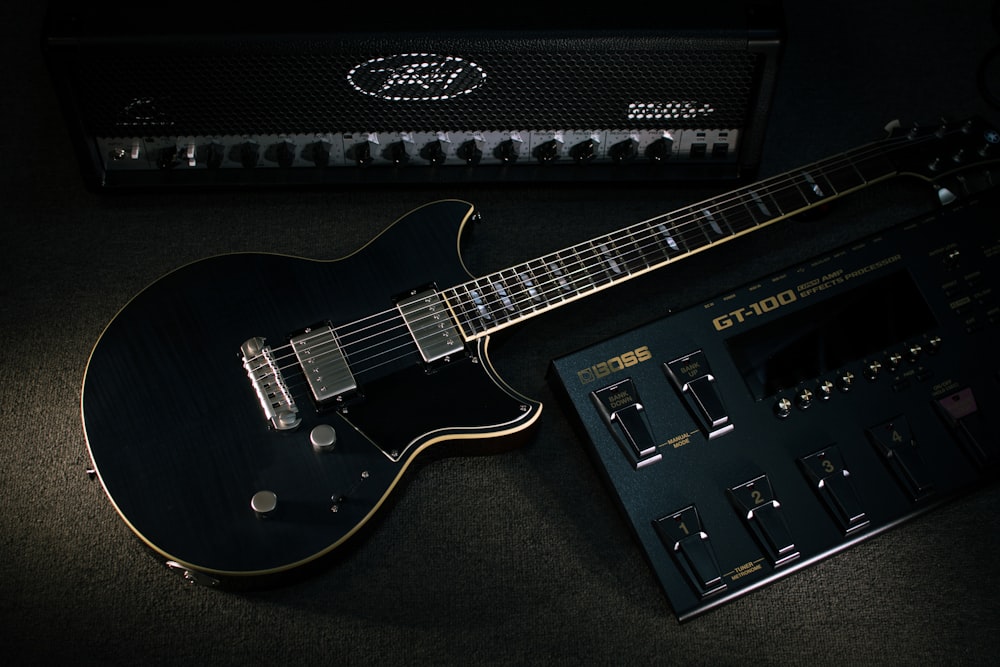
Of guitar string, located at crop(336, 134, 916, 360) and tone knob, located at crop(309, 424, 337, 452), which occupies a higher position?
guitar string, located at crop(336, 134, 916, 360)

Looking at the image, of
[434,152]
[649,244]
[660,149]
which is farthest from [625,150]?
[434,152]

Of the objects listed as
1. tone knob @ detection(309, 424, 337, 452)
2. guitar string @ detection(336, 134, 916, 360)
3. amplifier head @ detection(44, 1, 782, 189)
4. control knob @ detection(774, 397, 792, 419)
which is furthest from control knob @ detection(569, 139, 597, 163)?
tone knob @ detection(309, 424, 337, 452)

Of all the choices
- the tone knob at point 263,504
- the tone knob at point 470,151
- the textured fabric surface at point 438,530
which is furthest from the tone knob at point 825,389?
the tone knob at point 263,504

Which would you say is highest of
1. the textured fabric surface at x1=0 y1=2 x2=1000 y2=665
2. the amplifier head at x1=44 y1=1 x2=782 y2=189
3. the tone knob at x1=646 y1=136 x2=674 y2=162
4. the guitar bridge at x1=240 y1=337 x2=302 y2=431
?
the amplifier head at x1=44 y1=1 x2=782 y2=189

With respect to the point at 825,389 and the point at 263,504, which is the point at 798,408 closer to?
the point at 825,389

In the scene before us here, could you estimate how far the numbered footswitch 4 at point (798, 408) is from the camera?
1283 mm

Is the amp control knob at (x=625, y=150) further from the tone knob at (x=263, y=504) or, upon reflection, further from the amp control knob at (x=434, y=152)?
the tone knob at (x=263, y=504)

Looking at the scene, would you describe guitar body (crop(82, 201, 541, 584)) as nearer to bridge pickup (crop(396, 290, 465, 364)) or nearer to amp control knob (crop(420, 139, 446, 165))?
bridge pickup (crop(396, 290, 465, 364))

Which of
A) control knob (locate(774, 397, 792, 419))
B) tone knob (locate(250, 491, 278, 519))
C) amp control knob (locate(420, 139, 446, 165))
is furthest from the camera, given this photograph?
amp control knob (locate(420, 139, 446, 165))

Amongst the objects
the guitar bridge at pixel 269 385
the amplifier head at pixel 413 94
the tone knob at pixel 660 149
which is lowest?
the guitar bridge at pixel 269 385

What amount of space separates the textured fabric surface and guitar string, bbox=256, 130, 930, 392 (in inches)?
3.3

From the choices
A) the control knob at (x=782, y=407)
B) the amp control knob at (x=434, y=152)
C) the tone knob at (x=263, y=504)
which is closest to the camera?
the tone knob at (x=263, y=504)

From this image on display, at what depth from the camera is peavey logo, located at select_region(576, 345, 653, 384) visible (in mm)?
1352

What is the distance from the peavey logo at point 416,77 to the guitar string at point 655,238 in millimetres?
269
